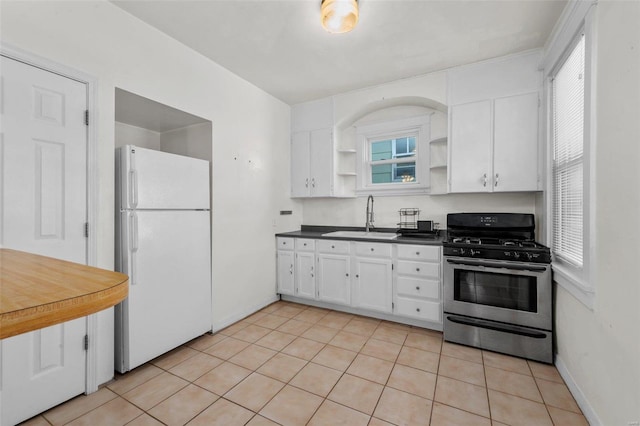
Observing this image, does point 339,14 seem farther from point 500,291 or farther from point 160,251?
point 500,291

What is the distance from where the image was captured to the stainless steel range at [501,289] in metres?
2.31

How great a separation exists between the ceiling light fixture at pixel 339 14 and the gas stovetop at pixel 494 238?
2.03m

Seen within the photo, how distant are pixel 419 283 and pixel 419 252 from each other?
0.32 meters

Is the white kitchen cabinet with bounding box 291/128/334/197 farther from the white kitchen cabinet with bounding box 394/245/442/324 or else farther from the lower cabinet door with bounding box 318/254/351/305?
the white kitchen cabinet with bounding box 394/245/442/324

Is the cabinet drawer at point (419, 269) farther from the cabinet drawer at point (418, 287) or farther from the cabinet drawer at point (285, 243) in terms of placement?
the cabinet drawer at point (285, 243)

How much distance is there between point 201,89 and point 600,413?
368 cm

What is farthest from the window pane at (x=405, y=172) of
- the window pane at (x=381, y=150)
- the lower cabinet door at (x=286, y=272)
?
the lower cabinet door at (x=286, y=272)

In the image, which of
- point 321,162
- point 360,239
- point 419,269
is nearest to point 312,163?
point 321,162

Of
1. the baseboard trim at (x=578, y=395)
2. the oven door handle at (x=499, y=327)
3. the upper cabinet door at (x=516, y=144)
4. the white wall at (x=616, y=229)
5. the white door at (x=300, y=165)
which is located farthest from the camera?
the white door at (x=300, y=165)

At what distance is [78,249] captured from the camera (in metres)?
1.91

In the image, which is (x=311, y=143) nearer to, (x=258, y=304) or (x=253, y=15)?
(x=253, y=15)

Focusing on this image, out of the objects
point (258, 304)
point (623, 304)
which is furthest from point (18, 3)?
point (623, 304)

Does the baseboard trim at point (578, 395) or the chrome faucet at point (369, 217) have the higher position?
the chrome faucet at point (369, 217)

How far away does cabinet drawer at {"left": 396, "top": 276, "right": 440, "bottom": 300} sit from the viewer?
282cm
